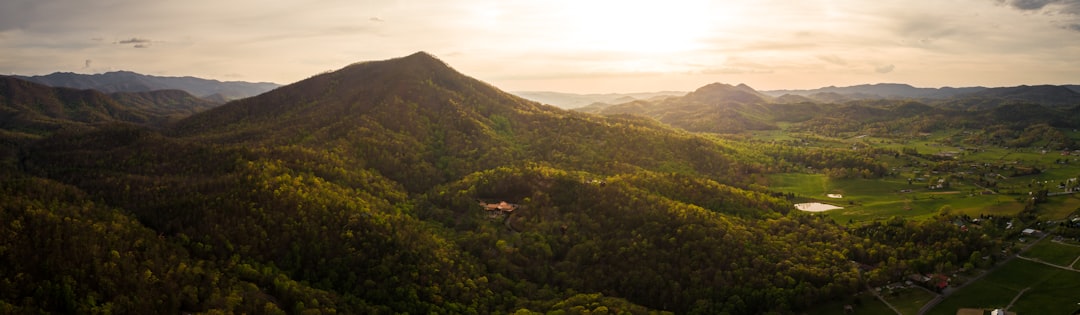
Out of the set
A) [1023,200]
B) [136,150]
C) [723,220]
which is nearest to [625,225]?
[723,220]

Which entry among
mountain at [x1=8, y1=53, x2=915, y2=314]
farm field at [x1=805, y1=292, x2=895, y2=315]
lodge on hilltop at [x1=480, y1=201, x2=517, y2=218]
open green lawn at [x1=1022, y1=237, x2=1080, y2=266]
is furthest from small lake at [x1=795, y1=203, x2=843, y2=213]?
lodge on hilltop at [x1=480, y1=201, x2=517, y2=218]

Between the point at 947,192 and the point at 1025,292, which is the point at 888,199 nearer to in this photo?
the point at 947,192

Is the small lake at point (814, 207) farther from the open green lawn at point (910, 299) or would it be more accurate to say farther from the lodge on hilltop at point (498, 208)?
the lodge on hilltop at point (498, 208)

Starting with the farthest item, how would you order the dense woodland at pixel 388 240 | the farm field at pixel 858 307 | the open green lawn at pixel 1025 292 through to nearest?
the farm field at pixel 858 307 → the open green lawn at pixel 1025 292 → the dense woodland at pixel 388 240

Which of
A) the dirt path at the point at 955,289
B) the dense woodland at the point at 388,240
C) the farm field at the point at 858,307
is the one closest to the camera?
the dense woodland at the point at 388,240

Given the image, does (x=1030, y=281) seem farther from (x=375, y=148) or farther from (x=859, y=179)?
(x=375, y=148)

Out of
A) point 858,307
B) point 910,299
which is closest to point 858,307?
point 858,307

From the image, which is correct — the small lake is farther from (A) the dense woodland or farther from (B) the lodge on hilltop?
(B) the lodge on hilltop

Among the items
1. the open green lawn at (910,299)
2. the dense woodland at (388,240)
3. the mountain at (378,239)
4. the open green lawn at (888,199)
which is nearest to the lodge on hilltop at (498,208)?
the dense woodland at (388,240)
